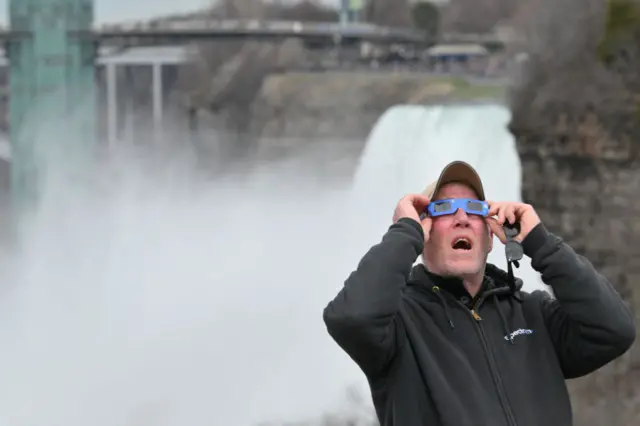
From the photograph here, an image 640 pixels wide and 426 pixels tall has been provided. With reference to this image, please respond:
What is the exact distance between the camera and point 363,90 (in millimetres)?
11594

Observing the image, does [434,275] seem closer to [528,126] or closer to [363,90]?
[528,126]

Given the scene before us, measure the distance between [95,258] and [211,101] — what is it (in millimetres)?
2804

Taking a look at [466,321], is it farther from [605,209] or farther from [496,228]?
[605,209]

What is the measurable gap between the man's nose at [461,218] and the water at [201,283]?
18.3 ft

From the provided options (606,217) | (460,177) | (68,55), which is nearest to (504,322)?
(460,177)

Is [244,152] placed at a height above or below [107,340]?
above

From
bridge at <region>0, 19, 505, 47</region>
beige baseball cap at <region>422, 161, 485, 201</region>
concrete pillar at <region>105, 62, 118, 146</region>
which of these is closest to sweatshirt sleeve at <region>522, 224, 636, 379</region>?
beige baseball cap at <region>422, 161, 485, 201</region>

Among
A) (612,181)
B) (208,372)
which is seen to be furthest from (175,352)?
(612,181)

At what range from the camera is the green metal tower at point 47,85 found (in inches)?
502

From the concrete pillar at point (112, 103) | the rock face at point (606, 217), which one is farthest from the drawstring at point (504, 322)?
the concrete pillar at point (112, 103)

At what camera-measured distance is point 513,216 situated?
1.38 metres

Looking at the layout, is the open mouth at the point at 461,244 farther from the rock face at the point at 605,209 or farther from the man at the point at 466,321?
the rock face at the point at 605,209

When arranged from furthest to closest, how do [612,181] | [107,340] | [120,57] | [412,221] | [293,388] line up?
1. [120,57]
2. [107,340]
3. [293,388]
4. [612,181]
5. [412,221]

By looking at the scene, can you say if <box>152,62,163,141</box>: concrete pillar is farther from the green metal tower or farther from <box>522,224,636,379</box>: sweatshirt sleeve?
<box>522,224,636,379</box>: sweatshirt sleeve
